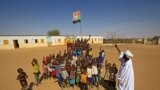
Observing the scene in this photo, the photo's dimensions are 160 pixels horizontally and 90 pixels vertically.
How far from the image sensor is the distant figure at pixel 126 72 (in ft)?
11.8

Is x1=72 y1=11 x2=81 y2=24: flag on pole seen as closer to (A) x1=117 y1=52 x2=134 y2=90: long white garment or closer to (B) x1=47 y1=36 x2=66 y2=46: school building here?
(B) x1=47 y1=36 x2=66 y2=46: school building

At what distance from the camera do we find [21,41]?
1447 inches

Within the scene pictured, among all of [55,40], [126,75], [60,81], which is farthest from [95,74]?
[55,40]

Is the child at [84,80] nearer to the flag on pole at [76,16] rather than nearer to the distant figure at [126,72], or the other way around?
the distant figure at [126,72]

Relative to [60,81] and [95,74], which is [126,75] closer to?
[95,74]

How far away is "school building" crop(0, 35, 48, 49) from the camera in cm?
3391

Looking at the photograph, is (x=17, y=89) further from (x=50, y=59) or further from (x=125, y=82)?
(x=125, y=82)

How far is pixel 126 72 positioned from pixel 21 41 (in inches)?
1459

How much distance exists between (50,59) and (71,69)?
6.52ft

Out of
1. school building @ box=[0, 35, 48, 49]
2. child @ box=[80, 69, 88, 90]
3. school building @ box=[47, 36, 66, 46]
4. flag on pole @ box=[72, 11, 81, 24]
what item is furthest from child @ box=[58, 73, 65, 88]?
school building @ box=[47, 36, 66, 46]

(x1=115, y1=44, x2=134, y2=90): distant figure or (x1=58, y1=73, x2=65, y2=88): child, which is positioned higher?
(x1=115, y1=44, x2=134, y2=90): distant figure

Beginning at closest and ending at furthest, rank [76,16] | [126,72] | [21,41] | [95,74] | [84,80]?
[126,72] → [84,80] → [95,74] → [76,16] → [21,41]

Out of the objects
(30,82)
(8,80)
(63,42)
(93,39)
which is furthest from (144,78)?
(93,39)

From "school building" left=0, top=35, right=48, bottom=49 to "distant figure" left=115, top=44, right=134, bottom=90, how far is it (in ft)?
116
